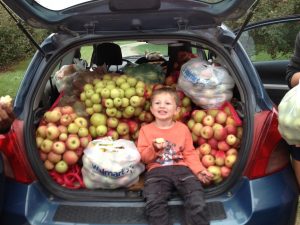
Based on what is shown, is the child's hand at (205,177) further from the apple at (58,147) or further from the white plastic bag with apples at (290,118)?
the apple at (58,147)

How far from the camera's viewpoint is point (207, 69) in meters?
3.71

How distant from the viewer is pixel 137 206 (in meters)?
2.85

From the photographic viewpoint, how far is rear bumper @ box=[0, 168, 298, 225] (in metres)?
2.71

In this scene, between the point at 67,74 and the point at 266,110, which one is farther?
the point at 67,74

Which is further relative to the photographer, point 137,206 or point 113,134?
point 113,134

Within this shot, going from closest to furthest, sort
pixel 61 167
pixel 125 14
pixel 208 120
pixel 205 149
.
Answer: pixel 125 14
pixel 61 167
pixel 205 149
pixel 208 120

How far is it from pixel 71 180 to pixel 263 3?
6366 mm

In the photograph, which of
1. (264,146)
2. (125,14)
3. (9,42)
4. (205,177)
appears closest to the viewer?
(264,146)

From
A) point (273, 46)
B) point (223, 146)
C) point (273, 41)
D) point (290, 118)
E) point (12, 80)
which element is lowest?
point (12, 80)

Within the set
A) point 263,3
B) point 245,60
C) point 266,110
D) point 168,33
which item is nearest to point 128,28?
point 168,33

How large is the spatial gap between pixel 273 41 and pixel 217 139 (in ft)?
11.9

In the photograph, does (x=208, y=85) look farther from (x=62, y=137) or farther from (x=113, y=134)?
(x=62, y=137)

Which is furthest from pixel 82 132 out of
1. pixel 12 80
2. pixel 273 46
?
pixel 12 80

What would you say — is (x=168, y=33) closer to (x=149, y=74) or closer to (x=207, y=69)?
(x=207, y=69)
